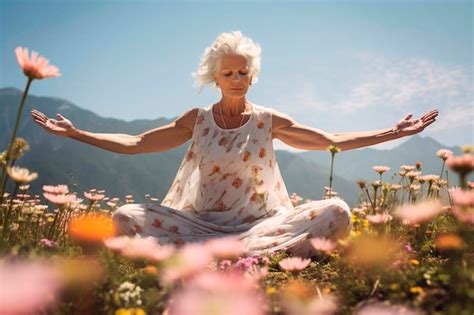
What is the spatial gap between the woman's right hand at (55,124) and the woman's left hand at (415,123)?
2.80m

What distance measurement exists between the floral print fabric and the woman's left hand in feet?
2.85

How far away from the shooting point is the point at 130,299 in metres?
1.62

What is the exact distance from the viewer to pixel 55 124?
10.4 feet

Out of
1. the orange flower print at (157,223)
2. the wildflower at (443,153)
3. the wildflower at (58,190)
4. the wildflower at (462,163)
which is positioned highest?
the wildflower at (443,153)

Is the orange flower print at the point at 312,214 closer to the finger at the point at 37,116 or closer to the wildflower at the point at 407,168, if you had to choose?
the wildflower at the point at 407,168

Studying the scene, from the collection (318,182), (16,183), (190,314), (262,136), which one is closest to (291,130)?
(262,136)

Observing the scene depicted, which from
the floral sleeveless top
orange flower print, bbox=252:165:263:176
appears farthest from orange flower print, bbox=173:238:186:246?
orange flower print, bbox=252:165:263:176

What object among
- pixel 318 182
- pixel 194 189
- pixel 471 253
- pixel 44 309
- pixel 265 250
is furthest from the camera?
pixel 318 182

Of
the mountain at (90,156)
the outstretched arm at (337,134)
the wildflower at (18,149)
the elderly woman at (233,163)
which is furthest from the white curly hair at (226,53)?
the mountain at (90,156)

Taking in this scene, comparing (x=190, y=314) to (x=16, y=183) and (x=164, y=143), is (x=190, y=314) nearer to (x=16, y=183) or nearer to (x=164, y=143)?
(x=16, y=183)

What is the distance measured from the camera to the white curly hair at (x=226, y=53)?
3.86m

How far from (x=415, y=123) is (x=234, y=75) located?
1703 mm

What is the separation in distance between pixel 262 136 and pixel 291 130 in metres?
0.33

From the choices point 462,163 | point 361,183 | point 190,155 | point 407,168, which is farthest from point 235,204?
point 462,163
